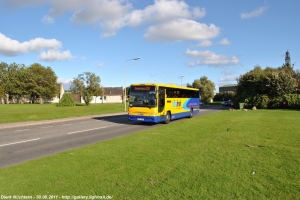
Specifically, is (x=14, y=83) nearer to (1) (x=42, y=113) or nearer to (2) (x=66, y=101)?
(2) (x=66, y=101)

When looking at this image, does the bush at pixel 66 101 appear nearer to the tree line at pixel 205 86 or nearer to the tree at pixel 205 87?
the tree line at pixel 205 86

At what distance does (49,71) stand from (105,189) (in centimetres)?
8314

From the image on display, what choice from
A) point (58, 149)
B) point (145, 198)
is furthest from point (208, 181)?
point (58, 149)

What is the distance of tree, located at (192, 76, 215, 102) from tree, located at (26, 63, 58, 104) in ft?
154

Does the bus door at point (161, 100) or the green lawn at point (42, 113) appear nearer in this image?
the bus door at point (161, 100)

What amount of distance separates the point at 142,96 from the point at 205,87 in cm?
6578

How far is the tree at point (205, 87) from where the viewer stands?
8112cm

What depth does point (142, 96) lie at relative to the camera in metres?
18.3

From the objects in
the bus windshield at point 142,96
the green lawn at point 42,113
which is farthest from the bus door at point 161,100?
the green lawn at point 42,113

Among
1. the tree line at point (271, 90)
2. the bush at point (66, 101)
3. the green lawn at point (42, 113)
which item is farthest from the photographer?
the bush at point (66, 101)

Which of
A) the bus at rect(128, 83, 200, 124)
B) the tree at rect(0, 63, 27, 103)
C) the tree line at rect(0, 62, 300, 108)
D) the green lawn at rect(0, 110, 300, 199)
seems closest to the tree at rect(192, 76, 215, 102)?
the tree line at rect(0, 62, 300, 108)

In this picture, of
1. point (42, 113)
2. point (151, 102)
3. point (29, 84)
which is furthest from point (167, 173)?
point (29, 84)

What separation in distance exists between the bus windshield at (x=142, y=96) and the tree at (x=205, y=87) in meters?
65.0

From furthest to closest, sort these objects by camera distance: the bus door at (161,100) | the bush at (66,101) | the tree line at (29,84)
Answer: the tree line at (29,84) < the bush at (66,101) < the bus door at (161,100)
